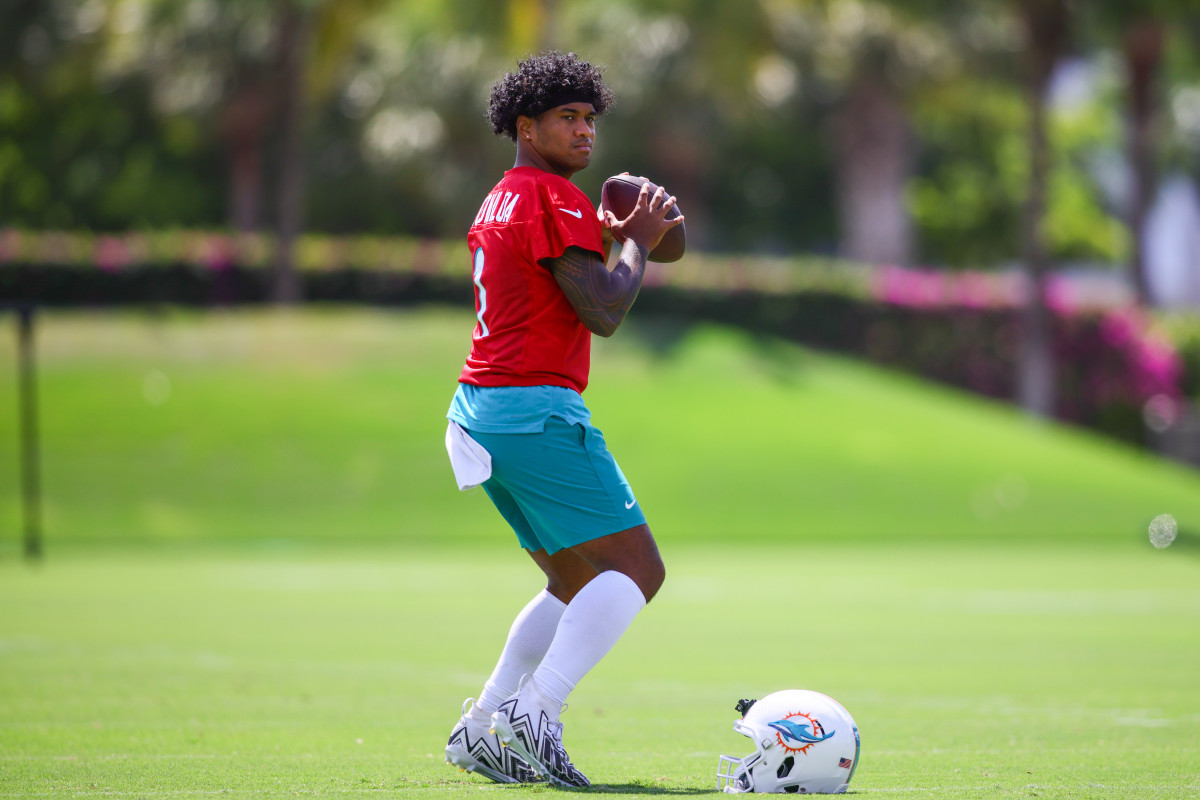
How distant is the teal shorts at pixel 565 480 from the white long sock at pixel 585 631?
Answer: 0.62 feet

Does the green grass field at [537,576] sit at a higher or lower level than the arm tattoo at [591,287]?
lower

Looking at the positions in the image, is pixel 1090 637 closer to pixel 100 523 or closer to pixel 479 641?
pixel 479 641

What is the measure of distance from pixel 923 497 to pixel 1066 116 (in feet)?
164

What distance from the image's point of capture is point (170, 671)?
9.22 meters

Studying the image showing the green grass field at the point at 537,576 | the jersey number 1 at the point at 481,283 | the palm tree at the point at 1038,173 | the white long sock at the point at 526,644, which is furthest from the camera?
the palm tree at the point at 1038,173

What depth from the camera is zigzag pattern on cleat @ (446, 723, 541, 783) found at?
562 centimetres

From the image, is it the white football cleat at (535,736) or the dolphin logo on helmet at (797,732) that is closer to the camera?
the dolphin logo on helmet at (797,732)

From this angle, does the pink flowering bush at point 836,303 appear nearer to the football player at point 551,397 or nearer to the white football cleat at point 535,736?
the football player at point 551,397

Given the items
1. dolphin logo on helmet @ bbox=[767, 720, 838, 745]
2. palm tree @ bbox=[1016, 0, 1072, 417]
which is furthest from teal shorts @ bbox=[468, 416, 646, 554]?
palm tree @ bbox=[1016, 0, 1072, 417]

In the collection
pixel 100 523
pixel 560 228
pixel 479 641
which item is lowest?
pixel 100 523

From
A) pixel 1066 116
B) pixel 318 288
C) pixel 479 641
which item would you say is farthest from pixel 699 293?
pixel 1066 116

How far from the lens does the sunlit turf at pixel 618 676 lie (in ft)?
19.3

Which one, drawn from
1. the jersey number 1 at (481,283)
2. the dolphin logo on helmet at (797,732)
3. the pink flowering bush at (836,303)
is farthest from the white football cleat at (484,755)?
the pink flowering bush at (836,303)

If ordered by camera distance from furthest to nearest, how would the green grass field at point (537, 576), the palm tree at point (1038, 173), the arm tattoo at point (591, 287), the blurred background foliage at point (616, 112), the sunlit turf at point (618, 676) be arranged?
the blurred background foliage at point (616, 112), the palm tree at point (1038, 173), the green grass field at point (537, 576), the sunlit turf at point (618, 676), the arm tattoo at point (591, 287)
